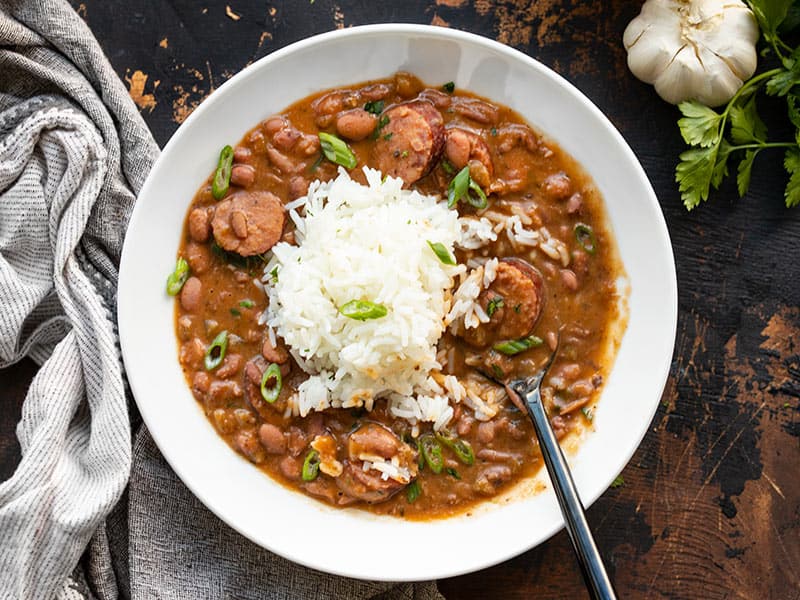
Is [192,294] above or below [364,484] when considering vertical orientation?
above

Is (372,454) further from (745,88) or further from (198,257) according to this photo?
(745,88)

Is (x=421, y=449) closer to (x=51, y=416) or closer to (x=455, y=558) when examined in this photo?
(x=455, y=558)

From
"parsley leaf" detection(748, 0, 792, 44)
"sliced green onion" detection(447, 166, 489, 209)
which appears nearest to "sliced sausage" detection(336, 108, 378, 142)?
"sliced green onion" detection(447, 166, 489, 209)

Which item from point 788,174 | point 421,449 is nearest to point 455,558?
point 421,449

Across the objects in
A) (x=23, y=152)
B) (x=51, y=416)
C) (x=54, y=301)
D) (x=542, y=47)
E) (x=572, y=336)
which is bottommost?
(x=51, y=416)

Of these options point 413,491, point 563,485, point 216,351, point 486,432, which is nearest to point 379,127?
point 216,351

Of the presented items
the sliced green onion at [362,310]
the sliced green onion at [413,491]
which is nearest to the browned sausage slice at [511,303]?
the sliced green onion at [362,310]
